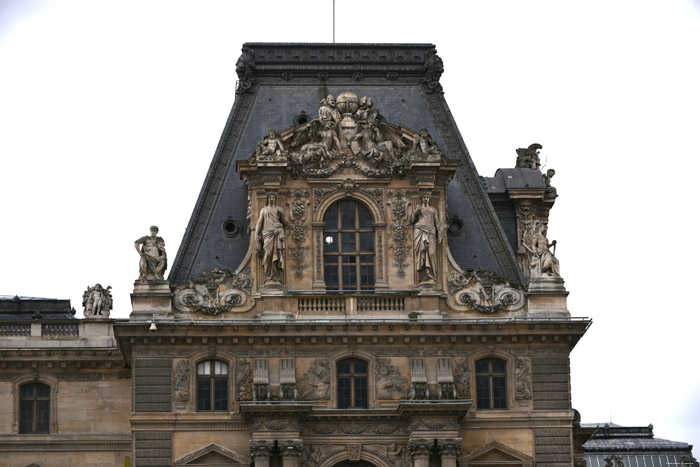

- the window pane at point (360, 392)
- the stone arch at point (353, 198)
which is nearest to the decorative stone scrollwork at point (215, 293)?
the stone arch at point (353, 198)

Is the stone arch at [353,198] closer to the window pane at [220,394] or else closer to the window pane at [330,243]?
the window pane at [330,243]

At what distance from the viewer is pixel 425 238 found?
68.0 metres

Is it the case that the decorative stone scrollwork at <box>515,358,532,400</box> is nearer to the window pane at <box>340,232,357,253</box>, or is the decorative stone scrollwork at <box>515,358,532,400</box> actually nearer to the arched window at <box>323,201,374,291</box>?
the arched window at <box>323,201,374,291</box>

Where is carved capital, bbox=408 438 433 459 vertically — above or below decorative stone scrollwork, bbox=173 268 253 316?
below

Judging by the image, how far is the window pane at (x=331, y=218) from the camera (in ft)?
227

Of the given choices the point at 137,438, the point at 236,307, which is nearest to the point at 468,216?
the point at 236,307

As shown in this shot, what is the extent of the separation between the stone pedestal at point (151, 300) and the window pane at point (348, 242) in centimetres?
691

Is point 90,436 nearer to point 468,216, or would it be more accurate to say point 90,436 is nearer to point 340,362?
point 340,362

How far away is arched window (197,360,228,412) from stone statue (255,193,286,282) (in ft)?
12.4

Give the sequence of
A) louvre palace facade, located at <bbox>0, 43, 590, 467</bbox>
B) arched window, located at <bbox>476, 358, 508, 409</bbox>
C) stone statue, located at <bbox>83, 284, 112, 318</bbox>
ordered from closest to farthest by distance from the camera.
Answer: louvre palace facade, located at <bbox>0, 43, 590, 467</bbox>, arched window, located at <bbox>476, 358, 508, 409</bbox>, stone statue, located at <bbox>83, 284, 112, 318</bbox>

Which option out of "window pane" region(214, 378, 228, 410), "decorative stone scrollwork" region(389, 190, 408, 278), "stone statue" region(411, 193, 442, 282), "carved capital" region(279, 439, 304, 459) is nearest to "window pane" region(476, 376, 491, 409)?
"stone statue" region(411, 193, 442, 282)

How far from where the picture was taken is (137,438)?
66062 mm

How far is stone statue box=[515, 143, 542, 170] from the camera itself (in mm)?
75375

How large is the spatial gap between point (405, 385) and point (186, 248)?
10259 millimetres
